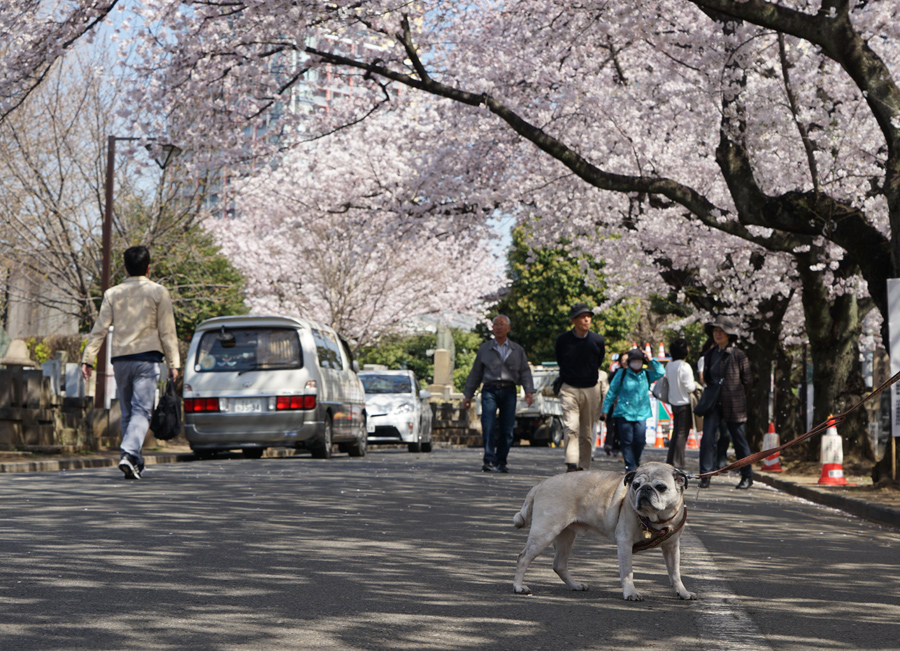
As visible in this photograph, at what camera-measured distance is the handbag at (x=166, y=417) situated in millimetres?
11578

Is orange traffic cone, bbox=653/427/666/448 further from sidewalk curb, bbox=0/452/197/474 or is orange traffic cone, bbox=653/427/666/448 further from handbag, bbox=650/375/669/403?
sidewalk curb, bbox=0/452/197/474

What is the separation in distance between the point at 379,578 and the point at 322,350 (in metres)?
11.8

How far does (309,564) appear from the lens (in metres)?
6.43

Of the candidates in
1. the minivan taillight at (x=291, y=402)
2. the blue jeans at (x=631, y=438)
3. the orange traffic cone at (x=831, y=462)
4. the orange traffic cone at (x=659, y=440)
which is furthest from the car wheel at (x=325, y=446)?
the orange traffic cone at (x=659, y=440)

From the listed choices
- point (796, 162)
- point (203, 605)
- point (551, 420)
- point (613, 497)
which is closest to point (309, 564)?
point (203, 605)

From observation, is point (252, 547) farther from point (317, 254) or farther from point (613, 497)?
point (317, 254)

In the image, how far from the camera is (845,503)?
40.3 ft

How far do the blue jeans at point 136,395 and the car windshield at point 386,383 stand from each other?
13.2 m

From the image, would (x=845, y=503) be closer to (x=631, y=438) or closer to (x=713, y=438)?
(x=713, y=438)

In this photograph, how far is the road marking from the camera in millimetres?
4652

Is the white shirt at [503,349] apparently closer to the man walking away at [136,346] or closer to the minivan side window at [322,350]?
the minivan side window at [322,350]

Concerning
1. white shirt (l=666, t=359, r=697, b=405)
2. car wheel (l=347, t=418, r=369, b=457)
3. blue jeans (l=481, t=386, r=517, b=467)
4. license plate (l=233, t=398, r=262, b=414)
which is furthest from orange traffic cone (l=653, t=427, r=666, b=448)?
blue jeans (l=481, t=386, r=517, b=467)

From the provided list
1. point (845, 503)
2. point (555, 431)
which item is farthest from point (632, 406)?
point (555, 431)

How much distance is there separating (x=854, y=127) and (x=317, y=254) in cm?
2403
